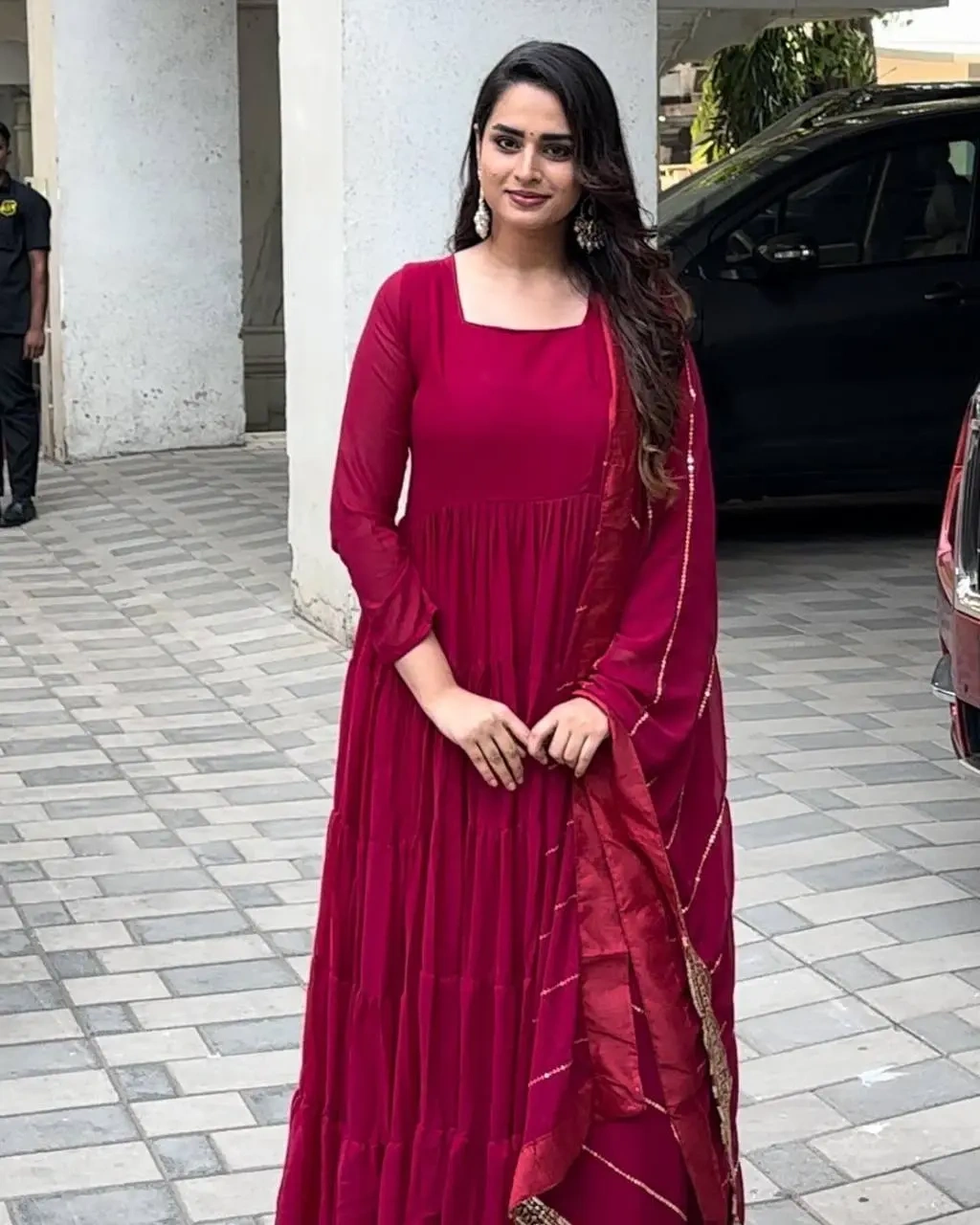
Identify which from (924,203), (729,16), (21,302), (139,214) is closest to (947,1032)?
(924,203)

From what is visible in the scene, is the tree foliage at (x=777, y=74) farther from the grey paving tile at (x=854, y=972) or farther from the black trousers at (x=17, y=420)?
the grey paving tile at (x=854, y=972)

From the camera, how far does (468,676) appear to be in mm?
3053

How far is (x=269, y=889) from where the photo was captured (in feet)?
18.2

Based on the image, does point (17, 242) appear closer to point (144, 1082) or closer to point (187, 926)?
point (187, 926)

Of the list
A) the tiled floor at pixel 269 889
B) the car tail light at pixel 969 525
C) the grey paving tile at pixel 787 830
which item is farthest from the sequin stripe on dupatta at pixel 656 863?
the grey paving tile at pixel 787 830

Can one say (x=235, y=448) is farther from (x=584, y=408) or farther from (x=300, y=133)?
(x=584, y=408)

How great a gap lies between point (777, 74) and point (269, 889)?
45.1ft

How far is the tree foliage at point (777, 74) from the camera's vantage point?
18.0m

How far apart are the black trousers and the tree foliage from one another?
8407 mm

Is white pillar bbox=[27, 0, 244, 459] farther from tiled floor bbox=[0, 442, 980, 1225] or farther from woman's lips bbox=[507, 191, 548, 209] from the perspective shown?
woman's lips bbox=[507, 191, 548, 209]

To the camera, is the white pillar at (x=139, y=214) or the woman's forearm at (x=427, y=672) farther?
the white pillar at (x=139, y=214)

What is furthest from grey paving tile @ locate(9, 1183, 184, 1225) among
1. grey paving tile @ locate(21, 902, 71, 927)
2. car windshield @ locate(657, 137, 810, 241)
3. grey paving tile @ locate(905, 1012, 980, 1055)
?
car windshield @ locate(657, 137, 810, 241)

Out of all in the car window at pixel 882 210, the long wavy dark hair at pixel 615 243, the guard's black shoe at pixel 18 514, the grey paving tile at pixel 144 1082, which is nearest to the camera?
the long wavy dark hair at pixel 615 243

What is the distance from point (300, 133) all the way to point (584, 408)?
5492mm
